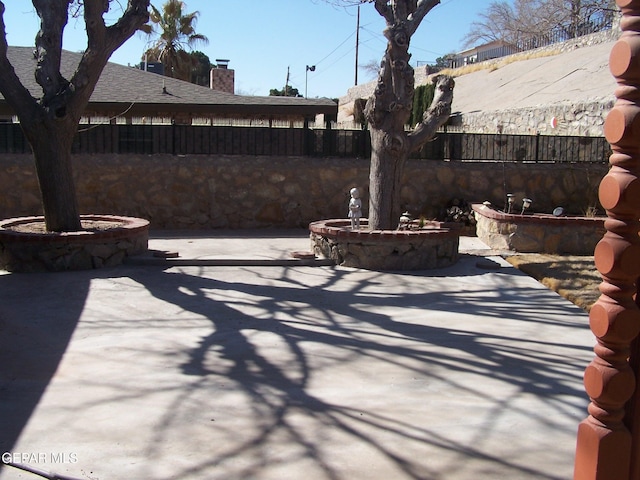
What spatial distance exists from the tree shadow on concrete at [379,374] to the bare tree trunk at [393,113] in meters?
1.99

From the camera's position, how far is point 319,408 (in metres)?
4.54

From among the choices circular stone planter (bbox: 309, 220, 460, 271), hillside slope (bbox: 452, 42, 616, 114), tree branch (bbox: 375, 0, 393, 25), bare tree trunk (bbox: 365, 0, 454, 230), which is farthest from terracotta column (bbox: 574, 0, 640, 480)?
hillside slope (bbox: 452, 42, 616, 114)

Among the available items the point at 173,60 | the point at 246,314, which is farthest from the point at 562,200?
the point at 173,60

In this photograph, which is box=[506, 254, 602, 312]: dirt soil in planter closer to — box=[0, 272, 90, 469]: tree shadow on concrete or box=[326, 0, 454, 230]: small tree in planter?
box=[326, 0, 454, 230]: small tree in planter

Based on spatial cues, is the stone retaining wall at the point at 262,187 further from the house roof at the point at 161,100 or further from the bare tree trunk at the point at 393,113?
the bare tree trunk at the point at 393,113

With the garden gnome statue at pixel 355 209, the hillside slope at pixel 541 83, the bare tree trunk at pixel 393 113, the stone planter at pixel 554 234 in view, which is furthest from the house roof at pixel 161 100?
the hillside slope at pixel 541 83

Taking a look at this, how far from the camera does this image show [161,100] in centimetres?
1672

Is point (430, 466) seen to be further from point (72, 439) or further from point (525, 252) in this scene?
point (525, 252)

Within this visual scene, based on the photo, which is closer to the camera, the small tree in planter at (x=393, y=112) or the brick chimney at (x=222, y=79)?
the small tree in planter at (x=393, y=112)

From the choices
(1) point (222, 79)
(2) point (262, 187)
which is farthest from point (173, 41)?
(2) point (262, 187)

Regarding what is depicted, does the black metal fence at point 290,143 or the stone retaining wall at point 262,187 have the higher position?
the black metal fence at point 290,143

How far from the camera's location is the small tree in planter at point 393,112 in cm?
1018

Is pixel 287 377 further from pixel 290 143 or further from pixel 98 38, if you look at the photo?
pixel 290 143

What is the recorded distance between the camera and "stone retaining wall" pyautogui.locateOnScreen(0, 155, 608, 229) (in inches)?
533
